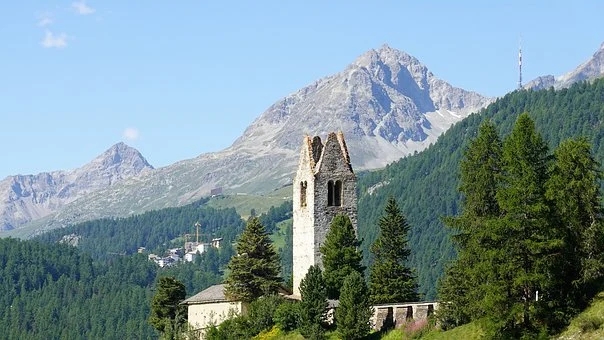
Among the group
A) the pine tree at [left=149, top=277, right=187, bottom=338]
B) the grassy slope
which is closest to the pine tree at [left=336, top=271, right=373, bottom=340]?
the grassy slope

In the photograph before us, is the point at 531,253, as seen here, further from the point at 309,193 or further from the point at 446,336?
the point at 309,193

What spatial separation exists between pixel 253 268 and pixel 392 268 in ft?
37.4

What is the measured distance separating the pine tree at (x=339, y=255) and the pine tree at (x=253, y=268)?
14.7 ft

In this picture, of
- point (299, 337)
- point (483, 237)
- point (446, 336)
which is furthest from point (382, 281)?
point (483, 237)

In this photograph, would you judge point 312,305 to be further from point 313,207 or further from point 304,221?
point 304,221

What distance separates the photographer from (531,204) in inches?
2611

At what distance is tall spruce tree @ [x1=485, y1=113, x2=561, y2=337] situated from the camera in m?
65.4

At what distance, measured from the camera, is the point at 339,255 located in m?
91.4

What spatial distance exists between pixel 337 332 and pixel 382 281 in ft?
29.3

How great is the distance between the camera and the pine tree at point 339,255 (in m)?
90.1

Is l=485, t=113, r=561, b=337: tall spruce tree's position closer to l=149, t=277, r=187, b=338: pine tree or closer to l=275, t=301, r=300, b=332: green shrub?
l=275, t=301, r=300, b=332: green shrub

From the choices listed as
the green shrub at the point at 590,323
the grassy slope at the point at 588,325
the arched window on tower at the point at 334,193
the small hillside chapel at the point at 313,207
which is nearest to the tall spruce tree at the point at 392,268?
the small hillside chapel at the point at 313,207

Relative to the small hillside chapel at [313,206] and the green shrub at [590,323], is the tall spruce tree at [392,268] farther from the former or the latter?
the green shrub at [590,323]

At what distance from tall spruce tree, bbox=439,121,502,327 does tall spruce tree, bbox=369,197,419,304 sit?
13.4 m
